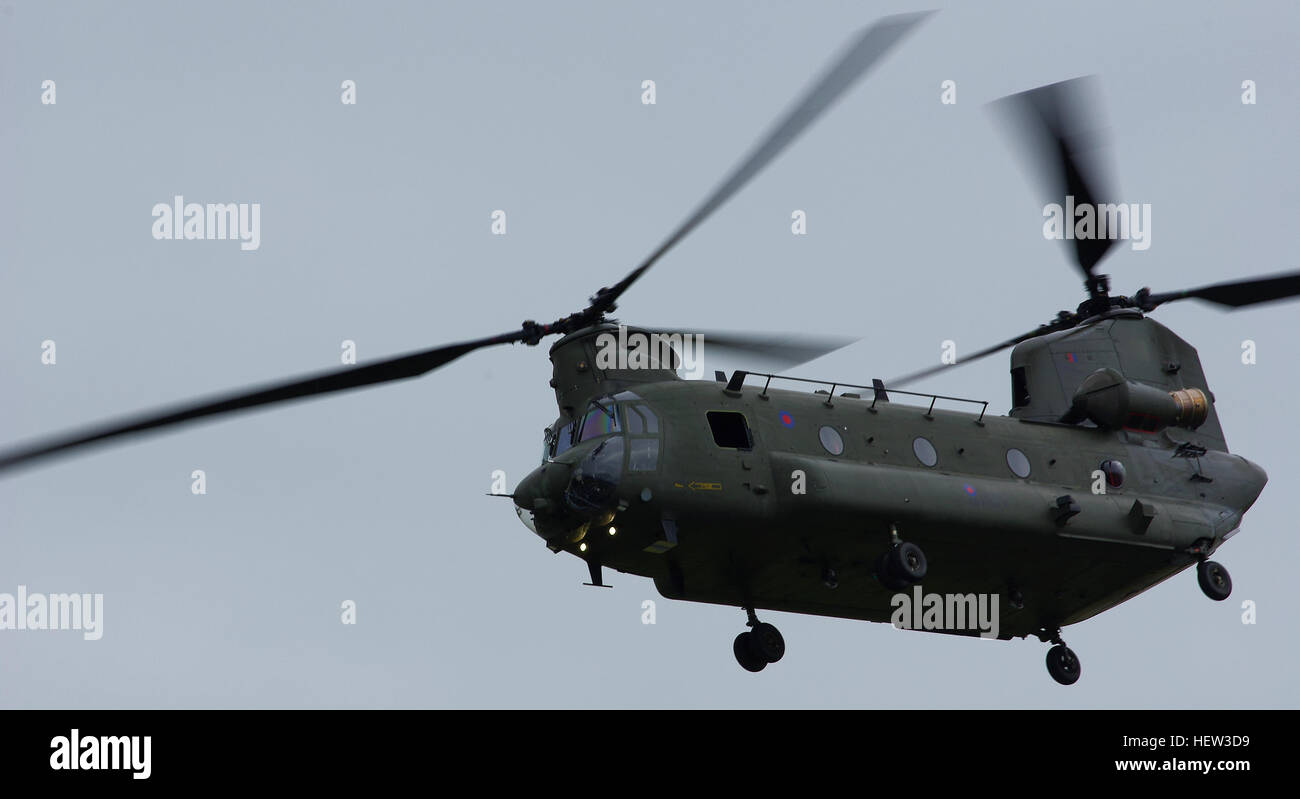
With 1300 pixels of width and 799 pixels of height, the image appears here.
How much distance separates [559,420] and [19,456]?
9282mm

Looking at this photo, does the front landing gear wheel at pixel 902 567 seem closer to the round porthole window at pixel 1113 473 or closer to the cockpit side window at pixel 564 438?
the round porthole window at pixel 1113 473

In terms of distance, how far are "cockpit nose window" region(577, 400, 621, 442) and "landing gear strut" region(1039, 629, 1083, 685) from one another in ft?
31.9

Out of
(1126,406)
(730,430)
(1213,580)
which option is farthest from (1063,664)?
(730,430)

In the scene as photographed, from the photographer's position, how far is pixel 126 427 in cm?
2517

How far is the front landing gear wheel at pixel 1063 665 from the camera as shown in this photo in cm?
3275

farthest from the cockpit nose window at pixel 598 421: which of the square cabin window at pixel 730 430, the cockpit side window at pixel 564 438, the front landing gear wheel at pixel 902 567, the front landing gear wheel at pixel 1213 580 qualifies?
the front landing gear wheel at pixel 1213 580

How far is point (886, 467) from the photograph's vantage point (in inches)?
1179

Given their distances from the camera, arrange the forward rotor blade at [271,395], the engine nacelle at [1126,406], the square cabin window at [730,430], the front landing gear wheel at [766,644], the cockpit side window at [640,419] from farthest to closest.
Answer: the engine nacelle at [1126,406], the front landing gear wheel at [766,644], the square cabin window at [730,430], the cockpit side window at [640,419], the forward rotor blade at [271,395]

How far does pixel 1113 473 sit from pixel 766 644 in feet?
23.0

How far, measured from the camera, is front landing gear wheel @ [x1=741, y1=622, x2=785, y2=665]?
30312 millimetres

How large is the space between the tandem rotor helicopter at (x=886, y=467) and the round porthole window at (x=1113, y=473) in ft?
0.12

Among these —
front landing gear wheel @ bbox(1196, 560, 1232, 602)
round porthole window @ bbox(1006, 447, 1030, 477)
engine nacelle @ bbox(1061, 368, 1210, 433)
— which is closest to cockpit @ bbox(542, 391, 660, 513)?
round porthole window @ bbox(1006, 447, 1030, 477)
